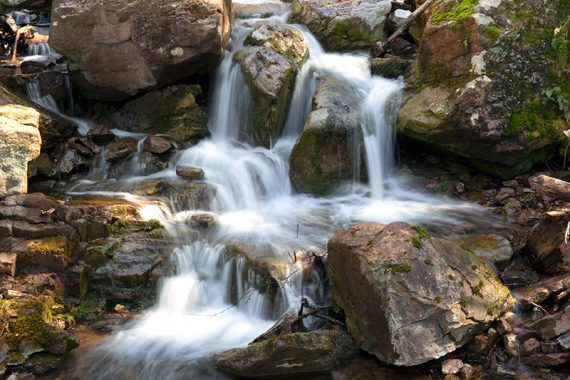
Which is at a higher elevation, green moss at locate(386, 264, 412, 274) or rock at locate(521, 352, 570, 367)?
green moss at locate(386, 264, 412, 274)

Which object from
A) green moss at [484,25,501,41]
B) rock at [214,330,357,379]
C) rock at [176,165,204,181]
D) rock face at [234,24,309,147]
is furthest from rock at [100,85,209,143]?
rock at [214,330,357,379]

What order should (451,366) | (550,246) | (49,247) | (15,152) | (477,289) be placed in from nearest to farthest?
(451,366), (477,289), (550,246), (49,247), (15,152)

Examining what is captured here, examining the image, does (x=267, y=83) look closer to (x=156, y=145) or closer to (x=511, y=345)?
(x=156, y=145)

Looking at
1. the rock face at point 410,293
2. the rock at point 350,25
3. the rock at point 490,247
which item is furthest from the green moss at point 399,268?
the rock at point 350,25

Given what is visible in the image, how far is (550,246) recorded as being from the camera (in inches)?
232

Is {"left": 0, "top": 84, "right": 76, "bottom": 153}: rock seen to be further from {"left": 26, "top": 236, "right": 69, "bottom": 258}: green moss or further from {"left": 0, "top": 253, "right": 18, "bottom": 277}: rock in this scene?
{"left": 0, "top": 253, "right": 18, "bottom": 277}: rock

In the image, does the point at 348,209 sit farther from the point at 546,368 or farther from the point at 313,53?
the point at 313,53

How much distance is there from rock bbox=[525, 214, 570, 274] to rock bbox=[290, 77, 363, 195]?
11.5ft

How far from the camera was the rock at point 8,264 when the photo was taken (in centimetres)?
593

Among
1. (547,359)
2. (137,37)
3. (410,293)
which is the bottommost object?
(547,359)

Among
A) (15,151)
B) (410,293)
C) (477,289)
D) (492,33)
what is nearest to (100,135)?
(15,151)

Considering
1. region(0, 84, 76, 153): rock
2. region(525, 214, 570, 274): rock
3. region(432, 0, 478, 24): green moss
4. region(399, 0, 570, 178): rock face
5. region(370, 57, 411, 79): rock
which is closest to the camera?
region(525, 214, 570, 274): rock

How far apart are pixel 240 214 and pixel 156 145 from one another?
2400 mm

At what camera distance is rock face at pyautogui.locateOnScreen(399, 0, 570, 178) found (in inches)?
316
